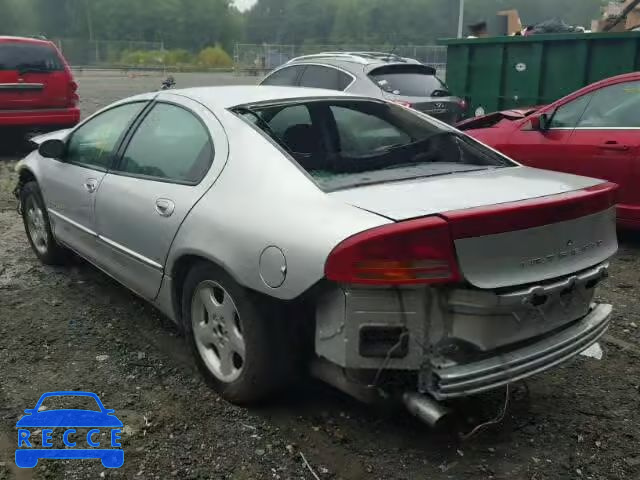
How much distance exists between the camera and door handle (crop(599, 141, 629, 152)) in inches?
216

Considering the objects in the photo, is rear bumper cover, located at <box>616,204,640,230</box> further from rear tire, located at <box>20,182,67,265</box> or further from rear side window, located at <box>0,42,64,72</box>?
rear side window, located at <box>0,42,64,72</box>

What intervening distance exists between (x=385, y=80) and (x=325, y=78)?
96 cm

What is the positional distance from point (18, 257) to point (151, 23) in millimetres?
95498

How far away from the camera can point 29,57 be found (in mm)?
9938

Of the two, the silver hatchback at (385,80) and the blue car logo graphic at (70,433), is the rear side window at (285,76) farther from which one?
the blue car logo graphic at (70,433)

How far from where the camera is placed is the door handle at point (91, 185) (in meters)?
4.01

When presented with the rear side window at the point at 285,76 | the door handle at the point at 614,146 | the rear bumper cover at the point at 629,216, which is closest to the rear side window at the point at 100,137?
the door handle at the point at 614,146

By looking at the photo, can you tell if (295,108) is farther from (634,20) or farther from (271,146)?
(634,20)

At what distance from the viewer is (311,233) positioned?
8.28 feet

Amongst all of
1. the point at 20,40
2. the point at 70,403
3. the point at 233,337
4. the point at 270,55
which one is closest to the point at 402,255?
the point at 233,337

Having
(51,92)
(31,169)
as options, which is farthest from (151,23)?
(31,169)

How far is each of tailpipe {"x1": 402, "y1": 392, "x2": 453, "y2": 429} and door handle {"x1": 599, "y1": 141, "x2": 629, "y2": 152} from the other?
3.90 metres

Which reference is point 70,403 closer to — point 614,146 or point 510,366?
point 510,366

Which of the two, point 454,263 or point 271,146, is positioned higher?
point 271,146
